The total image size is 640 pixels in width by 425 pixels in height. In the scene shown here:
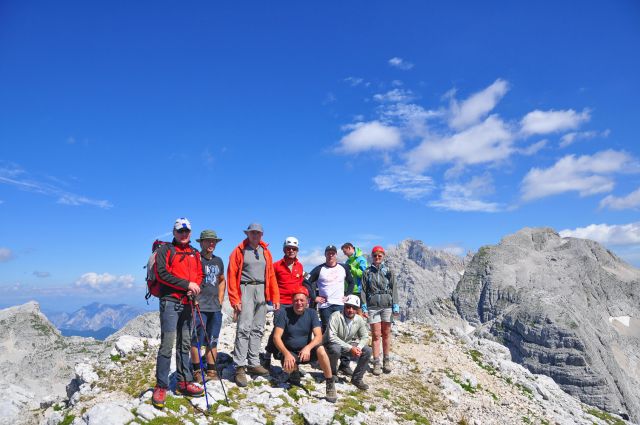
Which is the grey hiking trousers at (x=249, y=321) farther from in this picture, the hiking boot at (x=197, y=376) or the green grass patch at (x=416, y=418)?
the green grass patch at (x=416, y=418)

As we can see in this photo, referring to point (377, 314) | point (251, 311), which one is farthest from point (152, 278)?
point (377, 314)

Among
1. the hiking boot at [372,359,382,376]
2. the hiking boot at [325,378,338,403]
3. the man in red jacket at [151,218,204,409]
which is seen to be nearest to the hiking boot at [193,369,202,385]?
the man in red jacket at [151,218,204,409]

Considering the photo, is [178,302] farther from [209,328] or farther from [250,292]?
[250,292]

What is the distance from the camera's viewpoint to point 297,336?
12594mm

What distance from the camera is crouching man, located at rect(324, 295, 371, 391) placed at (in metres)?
12.4

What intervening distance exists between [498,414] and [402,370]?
3834 mm

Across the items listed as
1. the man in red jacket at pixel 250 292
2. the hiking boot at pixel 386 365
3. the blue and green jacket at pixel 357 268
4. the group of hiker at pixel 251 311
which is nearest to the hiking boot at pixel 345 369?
the group of hiker at pixel 251 311

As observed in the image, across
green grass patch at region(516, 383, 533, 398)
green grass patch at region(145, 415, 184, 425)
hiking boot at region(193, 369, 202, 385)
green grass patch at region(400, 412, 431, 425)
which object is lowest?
green grass patch at region(516, 383, 533, 398)

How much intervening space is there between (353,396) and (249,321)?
4210 mm

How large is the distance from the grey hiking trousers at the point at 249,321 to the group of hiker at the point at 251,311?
3cm

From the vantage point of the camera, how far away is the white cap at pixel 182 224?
10.7 meters

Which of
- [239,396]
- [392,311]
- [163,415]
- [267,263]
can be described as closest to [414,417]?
[392,311]

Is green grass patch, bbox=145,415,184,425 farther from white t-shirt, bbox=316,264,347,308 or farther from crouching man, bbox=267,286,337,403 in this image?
white t-shirt, bbox=316,264,347,308

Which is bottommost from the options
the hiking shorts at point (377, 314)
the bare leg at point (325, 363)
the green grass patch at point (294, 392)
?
the green grass patch at point (294, 392)
